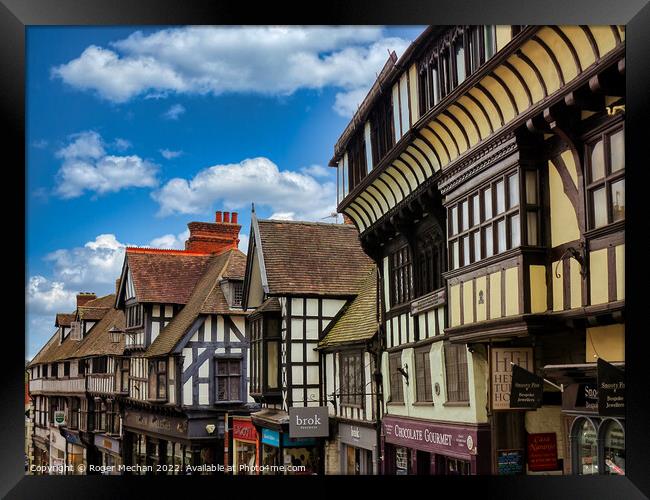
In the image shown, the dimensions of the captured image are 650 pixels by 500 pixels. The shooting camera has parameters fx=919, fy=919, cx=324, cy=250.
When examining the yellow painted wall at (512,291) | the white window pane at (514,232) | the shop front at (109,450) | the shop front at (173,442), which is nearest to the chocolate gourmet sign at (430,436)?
the yellow painted wall at (512,291)

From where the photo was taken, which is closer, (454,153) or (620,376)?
(620,376)

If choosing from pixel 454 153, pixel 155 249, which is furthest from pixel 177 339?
pixel 454 153

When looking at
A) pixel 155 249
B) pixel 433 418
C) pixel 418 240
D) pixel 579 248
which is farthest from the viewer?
pixel 155 249

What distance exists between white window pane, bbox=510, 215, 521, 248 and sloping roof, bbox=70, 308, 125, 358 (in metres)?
13.6

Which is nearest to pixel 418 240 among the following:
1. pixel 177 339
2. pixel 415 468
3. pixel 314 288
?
pixel 415 468

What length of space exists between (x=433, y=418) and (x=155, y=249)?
25.6ft

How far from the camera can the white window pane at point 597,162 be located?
7492 mm

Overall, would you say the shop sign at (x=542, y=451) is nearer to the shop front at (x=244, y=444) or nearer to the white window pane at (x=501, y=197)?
the white window pane at (x=501, y=197)

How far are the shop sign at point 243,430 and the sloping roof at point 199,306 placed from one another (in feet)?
6.79
